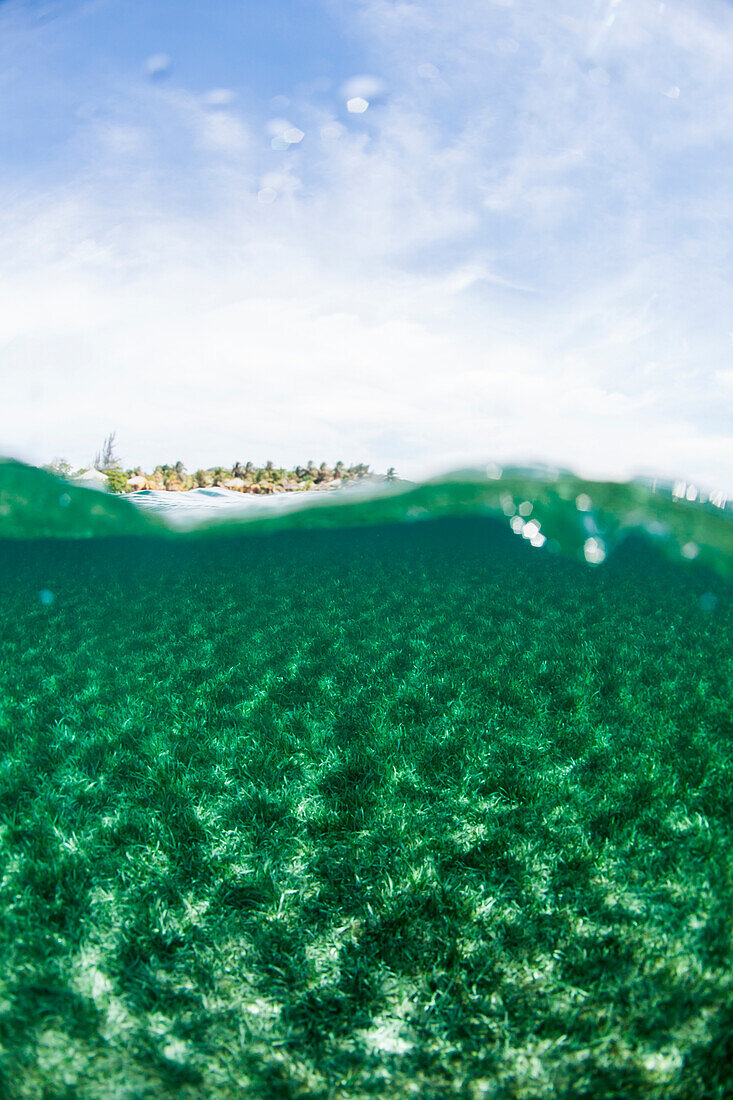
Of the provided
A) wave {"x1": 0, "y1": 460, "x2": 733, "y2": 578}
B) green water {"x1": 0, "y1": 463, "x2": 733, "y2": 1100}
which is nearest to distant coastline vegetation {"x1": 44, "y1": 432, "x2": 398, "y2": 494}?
wave {"x1": 0, "y1": 460, "x2": 733, "y2": 578}

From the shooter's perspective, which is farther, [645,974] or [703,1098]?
[645,974]

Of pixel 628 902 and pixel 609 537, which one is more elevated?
pixel 609 537

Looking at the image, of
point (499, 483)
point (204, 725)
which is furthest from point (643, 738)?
point (499, 483)

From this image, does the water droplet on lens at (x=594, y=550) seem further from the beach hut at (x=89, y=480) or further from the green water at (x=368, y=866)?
the beach hut at (x=89, y=480)

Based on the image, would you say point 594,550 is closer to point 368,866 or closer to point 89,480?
point 89,480

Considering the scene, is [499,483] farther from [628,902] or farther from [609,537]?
[628,902]

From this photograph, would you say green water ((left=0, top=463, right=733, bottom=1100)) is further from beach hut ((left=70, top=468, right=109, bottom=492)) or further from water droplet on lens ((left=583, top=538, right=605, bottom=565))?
beach hut ((left=70, top=468, right=109, bottom=492))

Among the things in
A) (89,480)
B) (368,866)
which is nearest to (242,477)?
(89,480)
